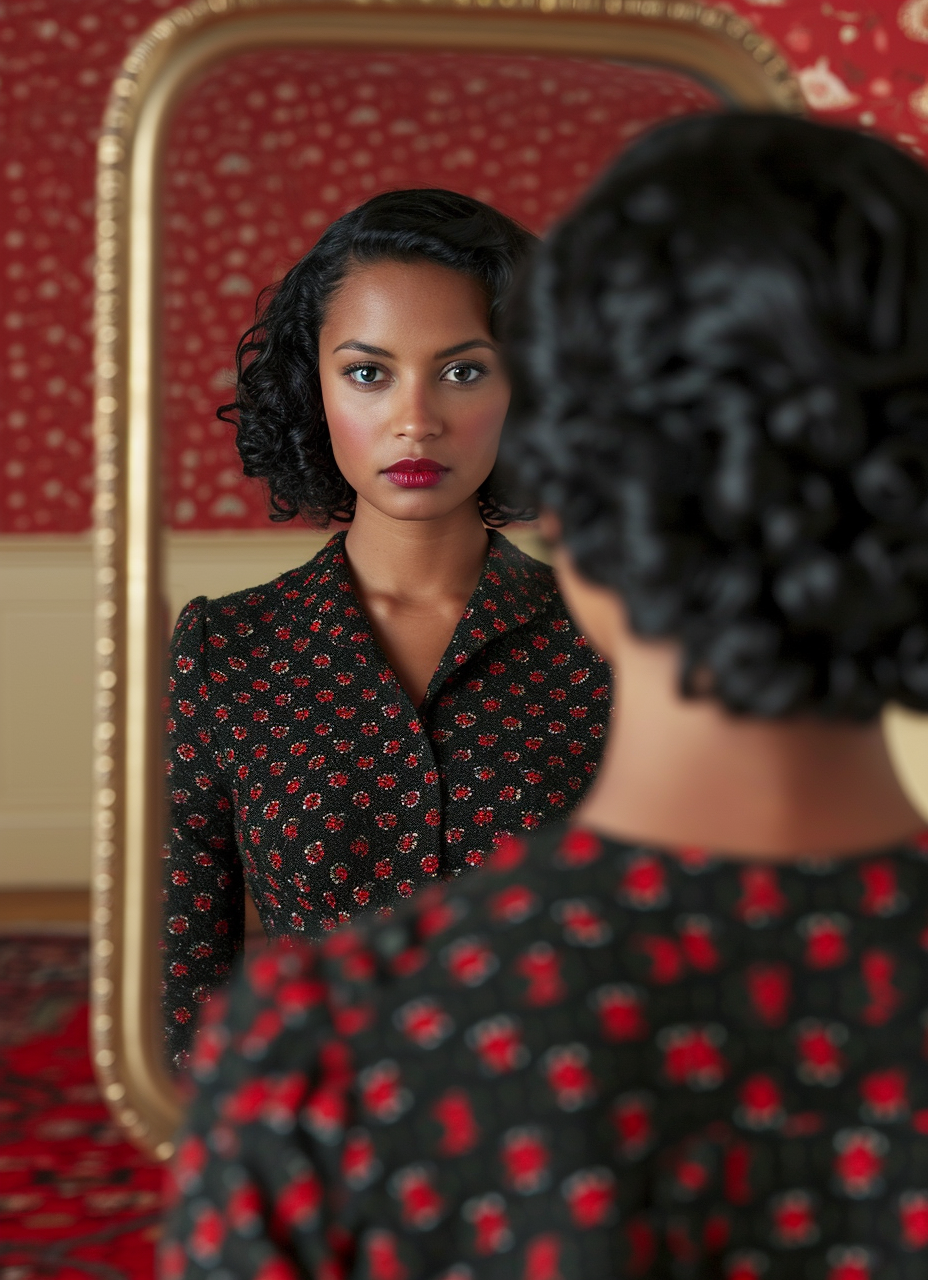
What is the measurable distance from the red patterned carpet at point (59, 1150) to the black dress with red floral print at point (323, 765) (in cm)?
24

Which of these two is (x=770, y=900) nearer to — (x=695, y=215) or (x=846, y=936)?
(x=846, y=936)

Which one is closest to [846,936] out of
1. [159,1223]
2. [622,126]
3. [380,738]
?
[380,738]

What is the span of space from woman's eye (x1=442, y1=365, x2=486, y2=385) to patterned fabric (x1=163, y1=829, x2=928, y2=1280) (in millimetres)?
393

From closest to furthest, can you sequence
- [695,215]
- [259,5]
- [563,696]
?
[695,215] → [259,5] → [563,696]

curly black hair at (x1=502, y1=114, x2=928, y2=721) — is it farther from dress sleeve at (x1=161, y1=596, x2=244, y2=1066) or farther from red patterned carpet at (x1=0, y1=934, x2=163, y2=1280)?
red patterned carpet at (x1=0, y1=934, x2=163, y2=1280)

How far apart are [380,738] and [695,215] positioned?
0.44m

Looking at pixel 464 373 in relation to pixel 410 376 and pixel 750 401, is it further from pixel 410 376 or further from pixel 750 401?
pixel 750 401

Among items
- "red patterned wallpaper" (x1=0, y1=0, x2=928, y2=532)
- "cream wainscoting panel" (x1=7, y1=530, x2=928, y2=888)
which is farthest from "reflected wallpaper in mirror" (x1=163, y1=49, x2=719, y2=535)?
"cream wainscoting panel" (x1=7, y1=530, x2=928, y2=888)

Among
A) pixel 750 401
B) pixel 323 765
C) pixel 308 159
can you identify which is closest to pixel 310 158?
pixel 308 159

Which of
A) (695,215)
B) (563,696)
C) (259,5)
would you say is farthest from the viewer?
(563,696)

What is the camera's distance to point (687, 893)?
0.37 meters

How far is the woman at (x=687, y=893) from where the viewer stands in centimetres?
36

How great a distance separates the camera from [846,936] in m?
0.38

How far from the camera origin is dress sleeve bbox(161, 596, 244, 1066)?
712 millimetres
